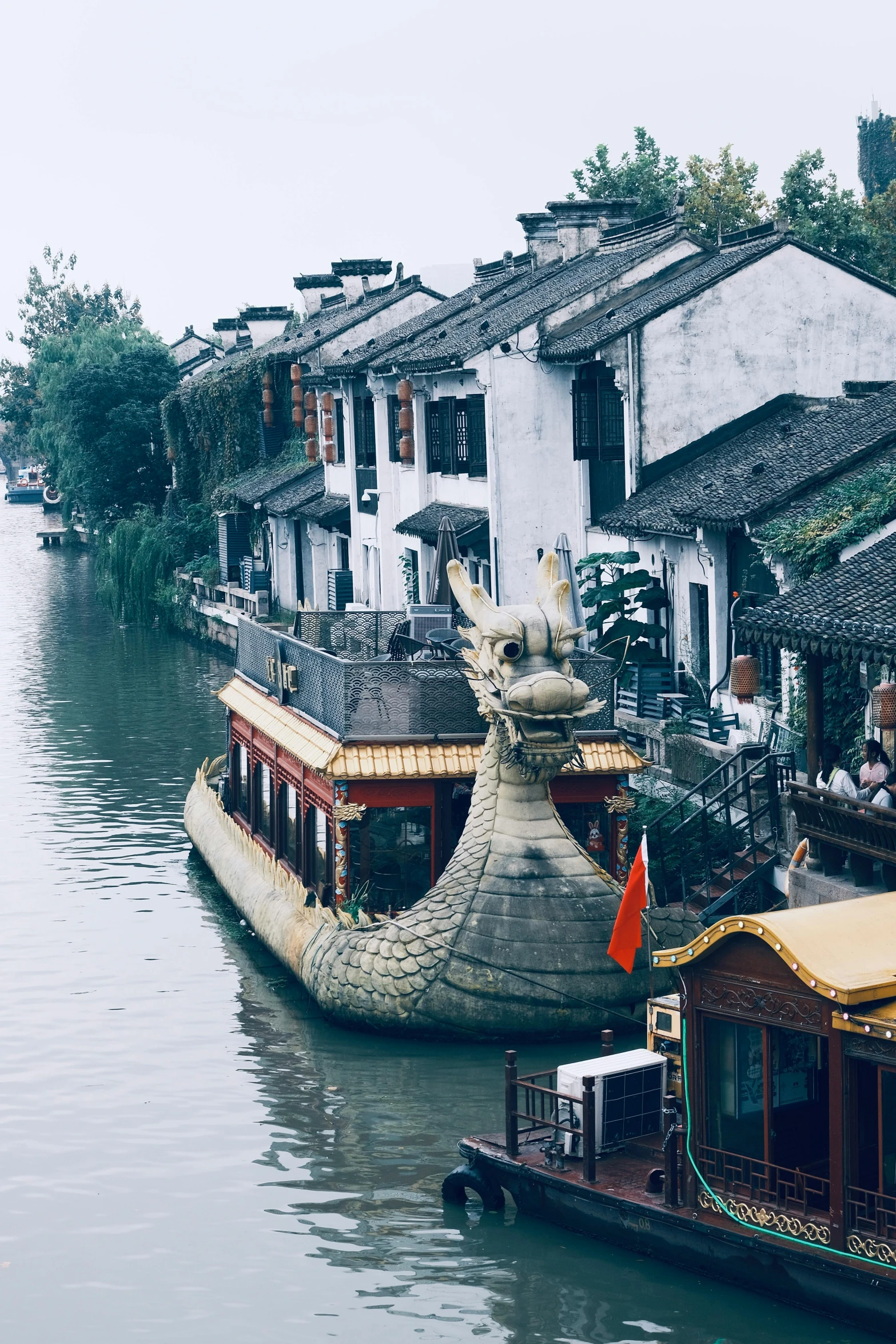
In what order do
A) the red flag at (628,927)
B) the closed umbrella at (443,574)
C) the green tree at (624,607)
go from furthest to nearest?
1. the green tree at (624,607)
2. the closed umbrella at (443,574)
3. the red flag at (628,927)

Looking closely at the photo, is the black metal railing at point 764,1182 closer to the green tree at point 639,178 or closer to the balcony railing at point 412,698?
the balcony railing at point 412,698

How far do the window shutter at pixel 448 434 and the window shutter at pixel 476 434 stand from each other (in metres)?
0.92

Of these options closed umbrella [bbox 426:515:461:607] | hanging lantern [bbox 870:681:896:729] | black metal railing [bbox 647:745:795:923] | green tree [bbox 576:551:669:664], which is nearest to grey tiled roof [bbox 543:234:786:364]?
green tree [bbox 576:551:669:664]

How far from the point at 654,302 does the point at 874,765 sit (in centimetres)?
1826

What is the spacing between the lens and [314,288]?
6719 centimetres

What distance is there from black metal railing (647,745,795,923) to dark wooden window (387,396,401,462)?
23.9 metres

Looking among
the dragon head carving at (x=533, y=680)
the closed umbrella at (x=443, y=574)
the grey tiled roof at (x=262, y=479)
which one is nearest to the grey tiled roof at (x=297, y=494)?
the grey tiled roof at (x=262, y=479)

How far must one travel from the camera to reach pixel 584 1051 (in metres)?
20.7

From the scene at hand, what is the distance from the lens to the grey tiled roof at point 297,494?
55.6 meters

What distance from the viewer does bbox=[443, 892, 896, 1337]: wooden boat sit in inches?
544

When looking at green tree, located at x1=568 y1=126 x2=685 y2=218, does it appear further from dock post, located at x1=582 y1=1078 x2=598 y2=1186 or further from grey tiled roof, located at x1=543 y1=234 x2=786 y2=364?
dock post, located at x1=582 y1=1078 x2=598 y2=1186

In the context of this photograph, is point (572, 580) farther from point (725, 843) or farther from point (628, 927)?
point (628, 927)

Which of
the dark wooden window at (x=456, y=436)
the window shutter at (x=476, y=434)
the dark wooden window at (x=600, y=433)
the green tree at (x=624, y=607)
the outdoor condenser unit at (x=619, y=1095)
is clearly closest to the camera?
the outdoor condenser unit at (x=619, y=1095)

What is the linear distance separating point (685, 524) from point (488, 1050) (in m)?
12.5
